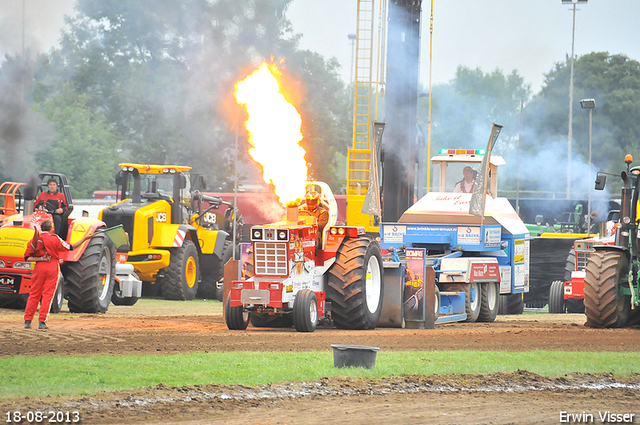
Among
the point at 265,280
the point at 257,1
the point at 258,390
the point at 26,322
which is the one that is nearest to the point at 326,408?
the point at 258,390

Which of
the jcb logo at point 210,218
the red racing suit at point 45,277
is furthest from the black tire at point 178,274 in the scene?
the red racing suit at point 45,277

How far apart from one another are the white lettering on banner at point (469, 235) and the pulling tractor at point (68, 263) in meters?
6.72

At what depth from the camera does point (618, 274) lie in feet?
49.3

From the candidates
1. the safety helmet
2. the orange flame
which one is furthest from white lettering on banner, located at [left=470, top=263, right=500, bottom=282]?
the orange flame

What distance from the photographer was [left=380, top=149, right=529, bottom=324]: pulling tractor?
1694cm

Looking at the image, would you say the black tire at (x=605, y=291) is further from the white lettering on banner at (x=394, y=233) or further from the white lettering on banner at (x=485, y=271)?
the white lettering on banner at (x=394, y=233)

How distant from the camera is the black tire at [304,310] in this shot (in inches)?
516

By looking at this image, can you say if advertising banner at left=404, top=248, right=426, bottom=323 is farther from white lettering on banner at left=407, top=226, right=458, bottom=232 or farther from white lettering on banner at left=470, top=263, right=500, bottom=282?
white lettering on banner at left=407, top=226, right=458, bottom=232

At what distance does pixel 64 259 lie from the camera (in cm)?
1547

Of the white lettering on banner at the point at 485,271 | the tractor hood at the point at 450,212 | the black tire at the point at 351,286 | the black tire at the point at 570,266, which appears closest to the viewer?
the black tire at the point at 351,286

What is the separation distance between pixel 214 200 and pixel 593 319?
502 inches

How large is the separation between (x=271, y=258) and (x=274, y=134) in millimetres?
2301

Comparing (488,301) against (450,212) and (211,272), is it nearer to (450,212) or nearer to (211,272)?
(450,212)

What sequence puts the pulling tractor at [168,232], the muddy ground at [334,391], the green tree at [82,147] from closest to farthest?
the muddy ground at [334,391], the pulling tractor at [168,232], the green tree at [82,147]
